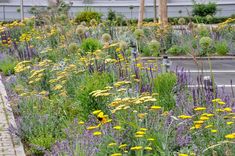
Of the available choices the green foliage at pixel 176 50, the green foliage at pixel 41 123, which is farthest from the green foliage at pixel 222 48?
the green foliage at pixel 41 123

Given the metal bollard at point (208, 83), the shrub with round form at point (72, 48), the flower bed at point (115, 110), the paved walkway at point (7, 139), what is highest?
the shrub with round form at point (72, 48)

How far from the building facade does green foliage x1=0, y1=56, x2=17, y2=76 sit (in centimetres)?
2466

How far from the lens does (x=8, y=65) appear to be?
46.5ft

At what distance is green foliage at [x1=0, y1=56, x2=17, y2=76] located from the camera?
13.8m

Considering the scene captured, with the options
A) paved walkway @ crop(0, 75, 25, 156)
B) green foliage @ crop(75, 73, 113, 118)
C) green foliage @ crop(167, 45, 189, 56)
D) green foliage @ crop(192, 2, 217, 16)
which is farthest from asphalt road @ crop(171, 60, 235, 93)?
green foliage @ crop(192, 2, 217, 16)

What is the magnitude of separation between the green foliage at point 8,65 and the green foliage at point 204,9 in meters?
22.9

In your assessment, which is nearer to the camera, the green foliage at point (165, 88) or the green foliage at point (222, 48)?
the green foliage at point (165, 88)

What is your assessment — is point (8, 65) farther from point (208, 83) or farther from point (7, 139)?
point (208, 83)

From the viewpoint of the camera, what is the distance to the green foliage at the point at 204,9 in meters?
36.6

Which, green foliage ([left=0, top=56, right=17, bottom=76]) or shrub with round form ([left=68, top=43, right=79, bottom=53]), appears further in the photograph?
green foliage ([left=0, top=56, right=17, bottom=76])

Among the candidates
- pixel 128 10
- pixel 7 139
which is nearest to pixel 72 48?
pixel 7 139

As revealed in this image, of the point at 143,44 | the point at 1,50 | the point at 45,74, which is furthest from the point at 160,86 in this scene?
the point at 143,44

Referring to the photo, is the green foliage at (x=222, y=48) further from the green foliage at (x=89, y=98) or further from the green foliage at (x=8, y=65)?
the green foliage at (x=89, y=98)

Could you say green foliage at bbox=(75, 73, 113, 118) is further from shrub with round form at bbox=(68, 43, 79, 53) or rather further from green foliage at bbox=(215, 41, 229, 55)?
green foliage at bbox=(215, 41, 229, 55)
